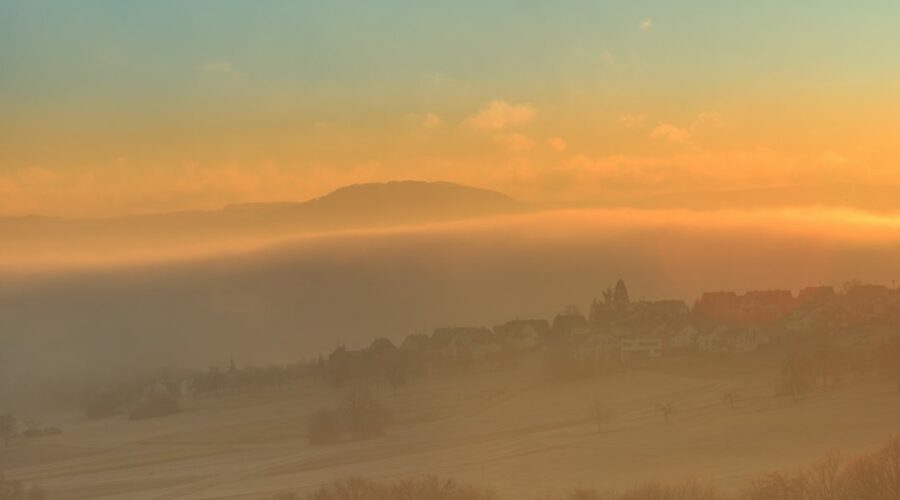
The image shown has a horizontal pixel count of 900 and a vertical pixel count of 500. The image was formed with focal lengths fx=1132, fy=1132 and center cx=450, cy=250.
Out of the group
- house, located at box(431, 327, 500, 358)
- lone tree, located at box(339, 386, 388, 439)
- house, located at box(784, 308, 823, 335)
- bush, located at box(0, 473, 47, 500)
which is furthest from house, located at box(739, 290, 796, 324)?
bush, located at box(0, 473, 47, 500)

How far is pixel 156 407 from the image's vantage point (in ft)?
143

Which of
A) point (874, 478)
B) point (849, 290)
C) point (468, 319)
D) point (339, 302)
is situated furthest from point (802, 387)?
point (339, 302)

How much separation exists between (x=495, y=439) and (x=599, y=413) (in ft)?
12.2

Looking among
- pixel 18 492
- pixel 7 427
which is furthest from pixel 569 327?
pixel 18 492

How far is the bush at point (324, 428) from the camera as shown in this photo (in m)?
34.2

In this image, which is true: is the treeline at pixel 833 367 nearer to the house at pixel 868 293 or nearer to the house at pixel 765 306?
the house at pixel 765 306

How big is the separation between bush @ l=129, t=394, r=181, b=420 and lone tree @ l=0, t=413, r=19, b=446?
4140mm

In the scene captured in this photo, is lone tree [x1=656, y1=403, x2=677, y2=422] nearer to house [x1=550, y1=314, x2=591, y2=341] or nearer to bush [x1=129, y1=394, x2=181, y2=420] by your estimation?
house [x1=550, y1=314, x2=591, y2=341]

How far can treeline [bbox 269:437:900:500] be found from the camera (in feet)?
59.2

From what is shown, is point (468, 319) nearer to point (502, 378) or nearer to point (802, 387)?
point (502, 378)

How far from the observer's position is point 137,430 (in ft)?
129

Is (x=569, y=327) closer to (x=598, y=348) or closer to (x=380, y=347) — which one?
(x=598, y=348)

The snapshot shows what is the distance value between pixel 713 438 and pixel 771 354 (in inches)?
505

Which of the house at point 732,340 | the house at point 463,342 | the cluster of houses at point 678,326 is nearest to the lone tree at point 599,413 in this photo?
the cluster of houses at point 678,326
